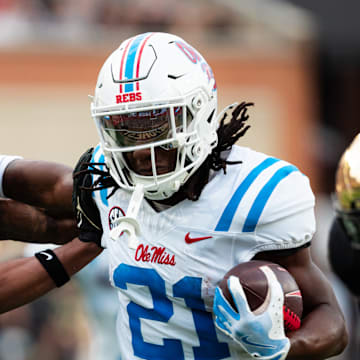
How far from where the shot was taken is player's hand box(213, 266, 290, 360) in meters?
2.10

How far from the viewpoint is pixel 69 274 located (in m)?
2.90

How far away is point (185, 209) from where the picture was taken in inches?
98.7

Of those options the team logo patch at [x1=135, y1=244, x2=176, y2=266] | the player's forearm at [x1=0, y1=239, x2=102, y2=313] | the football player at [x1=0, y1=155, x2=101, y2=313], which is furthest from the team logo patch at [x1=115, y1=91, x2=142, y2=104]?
the player's forearm at [x1=0, y1=239, x2=102, y2=313]

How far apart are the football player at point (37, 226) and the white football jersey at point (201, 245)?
34 cm

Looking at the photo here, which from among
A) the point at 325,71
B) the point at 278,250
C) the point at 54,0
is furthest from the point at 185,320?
Result: the point at 325,71

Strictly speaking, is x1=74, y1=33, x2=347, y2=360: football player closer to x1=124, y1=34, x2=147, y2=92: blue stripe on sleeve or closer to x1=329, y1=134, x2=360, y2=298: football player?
x1=124, y1=34, x2=147, y2=92: blue stripe on sleeve

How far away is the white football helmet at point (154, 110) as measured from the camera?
7.86 feet

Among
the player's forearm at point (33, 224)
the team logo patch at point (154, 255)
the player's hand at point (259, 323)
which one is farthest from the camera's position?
the player's forearm at point (33, 224)

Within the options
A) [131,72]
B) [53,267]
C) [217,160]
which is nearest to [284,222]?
[217,160]

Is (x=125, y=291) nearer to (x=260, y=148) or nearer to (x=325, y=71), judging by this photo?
(x=260, y=148)

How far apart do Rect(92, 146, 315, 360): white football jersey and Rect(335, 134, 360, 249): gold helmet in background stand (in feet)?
0.33

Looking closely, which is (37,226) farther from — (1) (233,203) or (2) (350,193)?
(2) (350,193)

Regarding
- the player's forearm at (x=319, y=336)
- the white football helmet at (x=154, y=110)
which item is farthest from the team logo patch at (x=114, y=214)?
the player's forearm at (x=319, y=336)

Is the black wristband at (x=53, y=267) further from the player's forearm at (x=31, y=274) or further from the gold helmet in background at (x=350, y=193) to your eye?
the gold helmet in background at (x=350, y=193)
